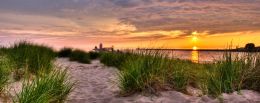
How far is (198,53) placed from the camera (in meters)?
17.6

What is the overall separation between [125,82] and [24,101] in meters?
2.98

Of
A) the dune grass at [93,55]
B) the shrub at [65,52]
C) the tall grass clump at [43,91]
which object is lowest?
the tall grass clump at [43,91]

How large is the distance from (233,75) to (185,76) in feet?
3.83

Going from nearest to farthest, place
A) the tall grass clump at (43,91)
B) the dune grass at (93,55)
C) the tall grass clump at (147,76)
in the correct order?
the tall grass clump at (43,91)
the tall grass clump at (147,76)
the dune grass at (93,55)

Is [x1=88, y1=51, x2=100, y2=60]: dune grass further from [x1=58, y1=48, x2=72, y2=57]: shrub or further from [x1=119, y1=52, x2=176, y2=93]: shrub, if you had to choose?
[x1=119, y1=52, x2=176, y2=93]: shrub

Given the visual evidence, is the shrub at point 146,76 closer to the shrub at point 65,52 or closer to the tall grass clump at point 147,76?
the tall grass clump at point 147,76

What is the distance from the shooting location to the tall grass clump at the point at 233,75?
27.2ft

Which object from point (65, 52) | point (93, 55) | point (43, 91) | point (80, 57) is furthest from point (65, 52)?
point (43, 91)

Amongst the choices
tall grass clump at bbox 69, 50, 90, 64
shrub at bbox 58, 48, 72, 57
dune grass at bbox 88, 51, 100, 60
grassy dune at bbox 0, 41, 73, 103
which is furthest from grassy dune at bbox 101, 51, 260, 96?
shrub at bbox 58, 48, 72, 57

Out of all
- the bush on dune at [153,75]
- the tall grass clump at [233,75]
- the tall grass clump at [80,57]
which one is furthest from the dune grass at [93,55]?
the tall grass clump at [233,75]

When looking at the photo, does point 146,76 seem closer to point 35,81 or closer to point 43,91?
point 35,81

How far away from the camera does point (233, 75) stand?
27.5 ft

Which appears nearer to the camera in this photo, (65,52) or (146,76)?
(146,76)

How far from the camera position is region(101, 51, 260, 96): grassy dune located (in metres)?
8.36
